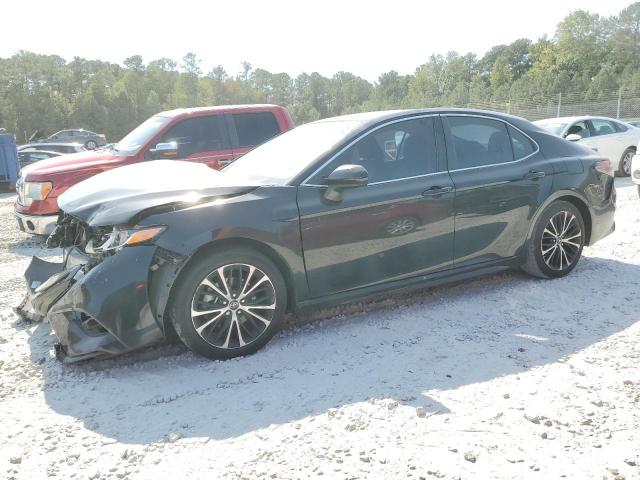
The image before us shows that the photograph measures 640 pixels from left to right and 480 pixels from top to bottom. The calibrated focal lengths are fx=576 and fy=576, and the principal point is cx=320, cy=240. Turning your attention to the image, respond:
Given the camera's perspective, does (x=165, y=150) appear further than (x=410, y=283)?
Yes

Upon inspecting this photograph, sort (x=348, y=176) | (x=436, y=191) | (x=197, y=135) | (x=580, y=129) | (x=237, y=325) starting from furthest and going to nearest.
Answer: (x=580, y=129) < (x=197, y=135) < (x=436, y=191) < (x=348, y=176) < (x=237, y=325)

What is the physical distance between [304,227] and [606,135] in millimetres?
10917

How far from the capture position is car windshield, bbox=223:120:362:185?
4246 mm

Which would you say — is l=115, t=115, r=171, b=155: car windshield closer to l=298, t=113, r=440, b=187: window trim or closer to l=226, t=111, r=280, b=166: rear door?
l=226, t=111, r=280, b=166: rear door

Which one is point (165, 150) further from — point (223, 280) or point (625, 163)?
point (625, 163)

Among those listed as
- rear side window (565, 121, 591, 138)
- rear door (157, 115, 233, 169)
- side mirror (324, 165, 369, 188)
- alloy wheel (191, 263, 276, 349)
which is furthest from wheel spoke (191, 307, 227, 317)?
rear side window (565, 121, 591, 138)

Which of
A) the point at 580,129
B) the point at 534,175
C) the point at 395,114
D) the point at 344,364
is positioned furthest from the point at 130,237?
the point at 580,129

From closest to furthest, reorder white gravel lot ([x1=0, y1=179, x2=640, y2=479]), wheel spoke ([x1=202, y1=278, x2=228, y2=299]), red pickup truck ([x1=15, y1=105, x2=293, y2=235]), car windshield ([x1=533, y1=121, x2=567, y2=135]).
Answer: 1. white gravel lot ([x1=0, y1=179, x2=640, y2=479])
2. wheel spoke ([x1=202, y1=278, x2=228, y2=299])
3. red pickup truck ([x1=15, y1=105, x2=293, y2=235])
4. car windshield ([x1=533, y1=121, x2=567, y2=135])

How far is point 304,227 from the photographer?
3.97 m

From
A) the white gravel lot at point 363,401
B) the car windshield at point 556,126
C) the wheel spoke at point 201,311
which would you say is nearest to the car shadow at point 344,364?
the white gravel lot at point 363,401

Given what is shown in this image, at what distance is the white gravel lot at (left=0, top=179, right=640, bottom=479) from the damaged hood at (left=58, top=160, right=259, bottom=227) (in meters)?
1.02

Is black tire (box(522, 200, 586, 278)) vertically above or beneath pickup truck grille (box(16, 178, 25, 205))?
beneath

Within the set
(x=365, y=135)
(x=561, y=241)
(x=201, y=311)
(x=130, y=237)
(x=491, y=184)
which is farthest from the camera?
(x=561, y=241)

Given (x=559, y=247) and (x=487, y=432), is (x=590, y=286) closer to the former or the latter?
(x=559, y=247)
